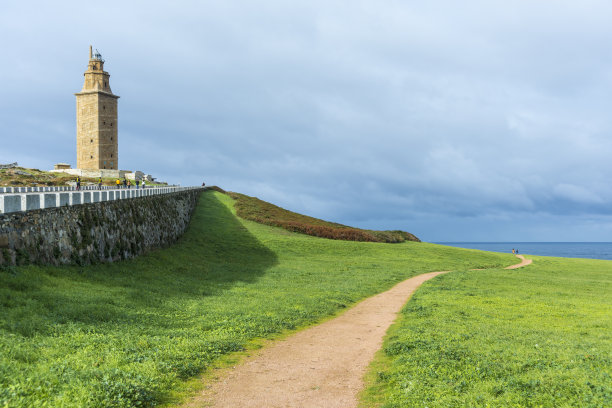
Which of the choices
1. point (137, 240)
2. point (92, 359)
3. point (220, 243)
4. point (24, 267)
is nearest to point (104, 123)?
point (220, 243)

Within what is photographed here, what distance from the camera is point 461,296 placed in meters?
29.5

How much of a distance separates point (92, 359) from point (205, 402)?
11.5 ft

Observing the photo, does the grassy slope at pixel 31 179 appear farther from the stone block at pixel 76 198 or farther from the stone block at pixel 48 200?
the stone block at pixel 48 200

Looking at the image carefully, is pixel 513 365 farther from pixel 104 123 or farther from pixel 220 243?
pixel 104 123

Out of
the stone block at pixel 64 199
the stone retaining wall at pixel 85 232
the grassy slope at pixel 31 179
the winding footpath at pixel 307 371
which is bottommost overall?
the winding footpath at pixel 307 371

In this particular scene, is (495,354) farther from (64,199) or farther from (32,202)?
(64,199)

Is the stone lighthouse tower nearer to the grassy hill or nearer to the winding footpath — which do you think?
the grassy hill

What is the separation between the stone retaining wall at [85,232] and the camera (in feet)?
65.9

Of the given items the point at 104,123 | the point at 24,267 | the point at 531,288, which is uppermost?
the point at 104,123

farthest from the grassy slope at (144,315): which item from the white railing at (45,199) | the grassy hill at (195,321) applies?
→ the white railing at (45,199)

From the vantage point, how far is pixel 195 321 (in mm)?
18938

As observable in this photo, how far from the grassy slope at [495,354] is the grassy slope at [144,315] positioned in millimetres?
5402

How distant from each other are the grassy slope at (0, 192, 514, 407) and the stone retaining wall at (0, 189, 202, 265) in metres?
1.04

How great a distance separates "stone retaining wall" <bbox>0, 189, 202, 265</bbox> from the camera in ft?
65.9
